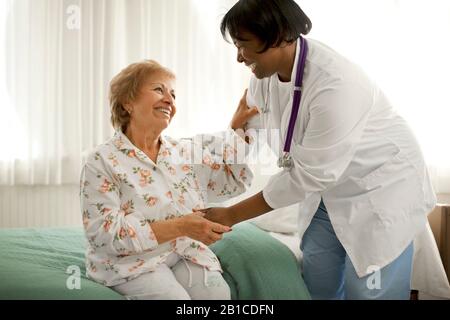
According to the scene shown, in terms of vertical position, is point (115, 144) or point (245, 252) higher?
point (115, 144)

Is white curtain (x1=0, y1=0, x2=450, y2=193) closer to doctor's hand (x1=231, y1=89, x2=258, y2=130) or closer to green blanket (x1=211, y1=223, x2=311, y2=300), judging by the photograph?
doctor's hand (x1=231, y1=89, x2=258, y2=130)

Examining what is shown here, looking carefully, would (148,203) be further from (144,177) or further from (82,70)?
(82,70)

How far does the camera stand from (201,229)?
150 centimetres

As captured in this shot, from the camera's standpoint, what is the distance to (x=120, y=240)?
148cm

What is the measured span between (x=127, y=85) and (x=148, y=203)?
0.36m

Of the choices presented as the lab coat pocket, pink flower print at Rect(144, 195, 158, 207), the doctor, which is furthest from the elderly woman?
the lab coat pocket

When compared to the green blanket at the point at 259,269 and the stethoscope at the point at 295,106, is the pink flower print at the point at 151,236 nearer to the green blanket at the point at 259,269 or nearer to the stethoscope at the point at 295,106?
the green blanket at the point at 259,269

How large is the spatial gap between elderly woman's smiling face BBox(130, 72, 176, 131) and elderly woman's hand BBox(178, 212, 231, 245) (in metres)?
0.32

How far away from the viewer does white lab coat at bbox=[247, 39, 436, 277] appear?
143 centimetres

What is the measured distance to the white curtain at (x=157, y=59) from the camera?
2.93 metres

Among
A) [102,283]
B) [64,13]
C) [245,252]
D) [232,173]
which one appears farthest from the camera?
[64,13]

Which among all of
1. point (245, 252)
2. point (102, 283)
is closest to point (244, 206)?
point (245, 252)

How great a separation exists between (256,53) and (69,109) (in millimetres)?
1802

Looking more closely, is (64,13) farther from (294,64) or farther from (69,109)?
(294,64)
